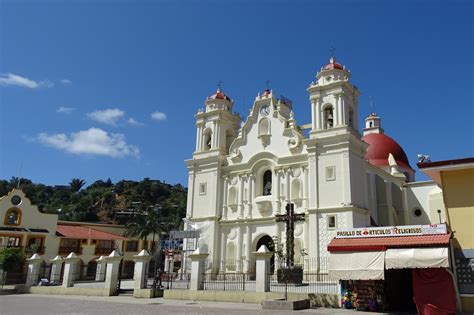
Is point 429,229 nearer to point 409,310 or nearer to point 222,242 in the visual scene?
point 409,310

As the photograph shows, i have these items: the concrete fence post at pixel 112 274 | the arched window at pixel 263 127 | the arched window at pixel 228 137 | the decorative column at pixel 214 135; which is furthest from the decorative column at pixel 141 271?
the arched window at pixel 228 137

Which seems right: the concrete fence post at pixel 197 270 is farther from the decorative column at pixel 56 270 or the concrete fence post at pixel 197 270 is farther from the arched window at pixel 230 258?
the decorative column at pixel 56 270

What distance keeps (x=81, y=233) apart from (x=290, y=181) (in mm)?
23495

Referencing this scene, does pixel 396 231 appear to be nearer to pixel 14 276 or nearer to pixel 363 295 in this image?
pixel 363 295

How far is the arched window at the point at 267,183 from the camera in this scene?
3184 cm

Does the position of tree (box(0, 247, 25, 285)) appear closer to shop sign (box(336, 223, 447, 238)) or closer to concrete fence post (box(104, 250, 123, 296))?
concrete fence post (box(104, 250, 123, 296))

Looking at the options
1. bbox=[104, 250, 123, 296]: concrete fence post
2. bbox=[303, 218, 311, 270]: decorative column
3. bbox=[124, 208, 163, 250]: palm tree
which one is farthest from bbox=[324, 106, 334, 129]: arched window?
bbox=[124, 208, 163, 250]: palm tree

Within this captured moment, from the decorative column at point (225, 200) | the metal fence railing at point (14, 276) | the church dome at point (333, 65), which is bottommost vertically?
the metal fence railing at point (14, 276)

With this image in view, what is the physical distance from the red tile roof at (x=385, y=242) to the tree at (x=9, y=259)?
80.5ft

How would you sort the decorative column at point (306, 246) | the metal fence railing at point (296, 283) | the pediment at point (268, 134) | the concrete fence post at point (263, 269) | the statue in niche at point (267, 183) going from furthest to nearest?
the statue in niche at point (267, 183)
the pediment at point (268, 134)
the decorative column at point (306, 246)
the metal fence railing at point (296, 283)
the concrete fence post at point (263, 269)

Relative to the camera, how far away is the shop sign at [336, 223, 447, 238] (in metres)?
14.1

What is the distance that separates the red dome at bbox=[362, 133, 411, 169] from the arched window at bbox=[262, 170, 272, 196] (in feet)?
38.2

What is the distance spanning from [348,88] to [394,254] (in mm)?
18540

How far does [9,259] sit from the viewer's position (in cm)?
→ 2966
